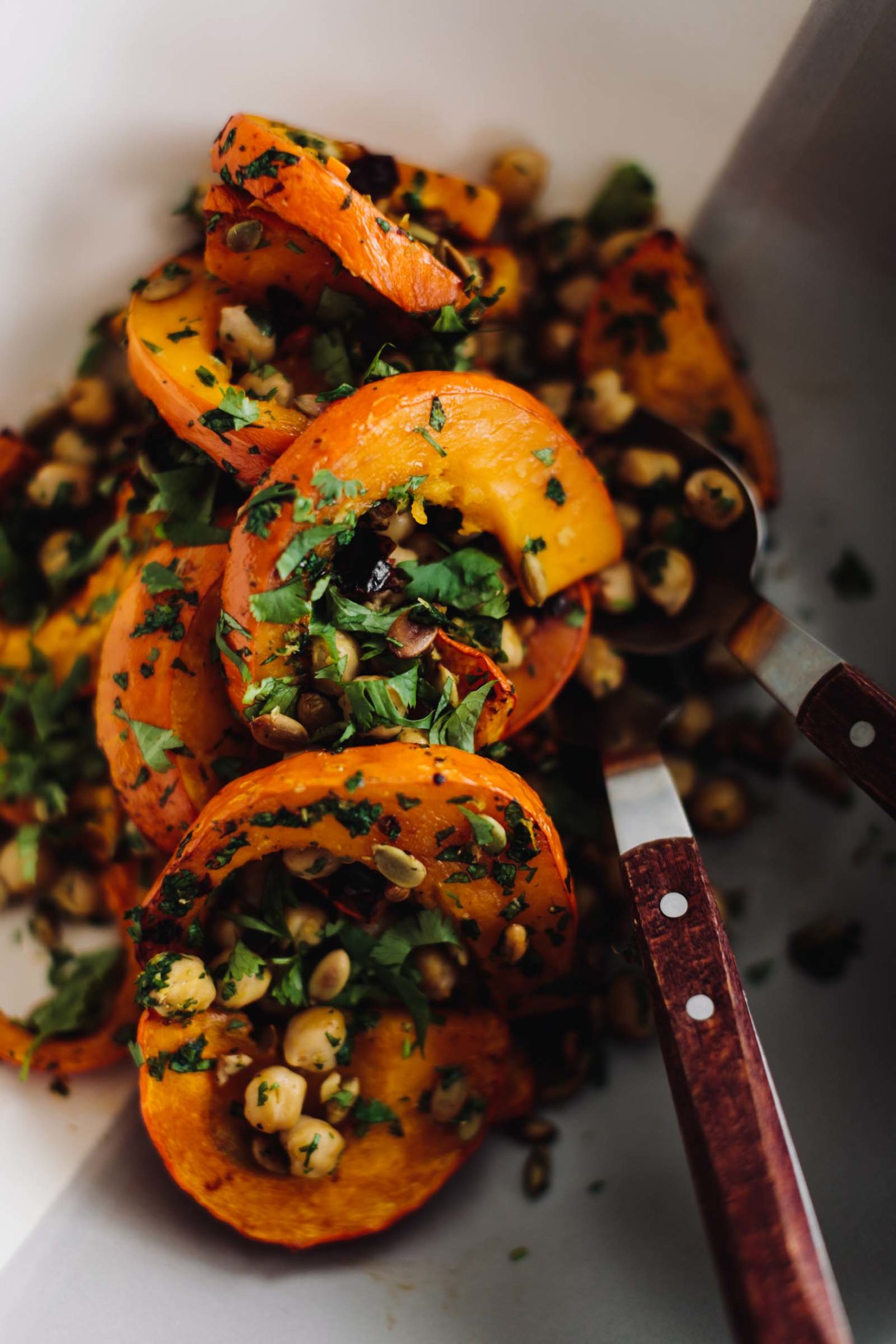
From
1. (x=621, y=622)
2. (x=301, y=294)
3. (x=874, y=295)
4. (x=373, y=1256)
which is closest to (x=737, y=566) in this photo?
(x=621, y=622)

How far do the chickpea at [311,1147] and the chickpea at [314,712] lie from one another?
24.7 inches

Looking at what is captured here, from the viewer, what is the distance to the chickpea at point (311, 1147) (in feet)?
5.05

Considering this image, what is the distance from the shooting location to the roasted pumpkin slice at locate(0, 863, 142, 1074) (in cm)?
172

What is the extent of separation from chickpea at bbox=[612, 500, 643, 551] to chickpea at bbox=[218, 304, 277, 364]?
0.74 meters

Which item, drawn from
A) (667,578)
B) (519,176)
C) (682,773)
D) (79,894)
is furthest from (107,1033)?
(519,176)

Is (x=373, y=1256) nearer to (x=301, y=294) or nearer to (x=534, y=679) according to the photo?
(x=534, y=679)

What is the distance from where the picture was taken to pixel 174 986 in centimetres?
147

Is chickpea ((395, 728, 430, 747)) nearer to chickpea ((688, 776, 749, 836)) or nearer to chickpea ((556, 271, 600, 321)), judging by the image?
chickpea ((688, 776, 749, 836))

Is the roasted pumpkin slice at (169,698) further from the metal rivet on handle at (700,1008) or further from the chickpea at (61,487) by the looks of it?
the metal rivet on handle at (700,1008)

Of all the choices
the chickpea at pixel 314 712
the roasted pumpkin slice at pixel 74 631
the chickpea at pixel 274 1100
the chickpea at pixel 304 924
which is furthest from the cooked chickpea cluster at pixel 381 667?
the roasted pumpkin slice at pixel 74 631

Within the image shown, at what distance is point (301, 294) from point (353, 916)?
1.03 m

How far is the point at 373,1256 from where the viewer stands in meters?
1.67

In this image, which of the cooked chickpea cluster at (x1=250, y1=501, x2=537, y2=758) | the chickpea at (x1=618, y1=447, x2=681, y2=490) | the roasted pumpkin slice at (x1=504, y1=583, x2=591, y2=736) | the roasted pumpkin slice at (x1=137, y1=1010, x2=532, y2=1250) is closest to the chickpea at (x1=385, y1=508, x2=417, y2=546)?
the cooked chickpea cluster at (x1=250, y1=501, x2=537, y2=758)

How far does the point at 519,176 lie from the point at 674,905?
1468mm
